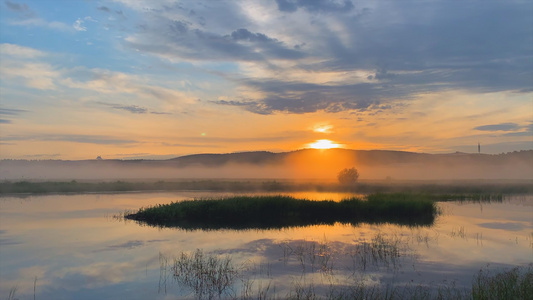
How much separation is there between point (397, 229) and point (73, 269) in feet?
55.1

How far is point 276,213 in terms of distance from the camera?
26438 mm

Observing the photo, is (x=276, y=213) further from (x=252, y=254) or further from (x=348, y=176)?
(x=348, y=176)

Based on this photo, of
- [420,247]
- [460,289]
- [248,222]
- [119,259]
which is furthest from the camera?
[248,222]

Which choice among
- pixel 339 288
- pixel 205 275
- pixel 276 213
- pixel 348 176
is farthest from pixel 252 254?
pixel 348 176

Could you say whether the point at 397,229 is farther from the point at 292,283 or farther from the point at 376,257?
the point at 292,283

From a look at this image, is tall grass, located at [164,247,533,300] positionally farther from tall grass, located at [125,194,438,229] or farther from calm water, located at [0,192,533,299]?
tall grass, located at [125,194,438,229]

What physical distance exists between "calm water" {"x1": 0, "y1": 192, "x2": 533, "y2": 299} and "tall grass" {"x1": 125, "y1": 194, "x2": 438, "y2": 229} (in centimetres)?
206

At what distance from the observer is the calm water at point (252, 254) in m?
11.7

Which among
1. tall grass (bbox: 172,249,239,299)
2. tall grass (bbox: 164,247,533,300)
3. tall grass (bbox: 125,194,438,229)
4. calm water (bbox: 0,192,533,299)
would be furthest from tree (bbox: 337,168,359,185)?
tall grass (bbox: 172,249,239,299)

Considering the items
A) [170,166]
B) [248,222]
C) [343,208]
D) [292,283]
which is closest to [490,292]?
[292,283]

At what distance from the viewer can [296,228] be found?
22.5 meters

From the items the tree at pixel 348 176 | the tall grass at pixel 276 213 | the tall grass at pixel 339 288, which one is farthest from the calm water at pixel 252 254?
the tree at pixel 348 176

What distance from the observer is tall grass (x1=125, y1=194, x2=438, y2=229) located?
2442 cm

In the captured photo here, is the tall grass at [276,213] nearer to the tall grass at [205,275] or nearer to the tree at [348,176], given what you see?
the tall grass at [205,275]
